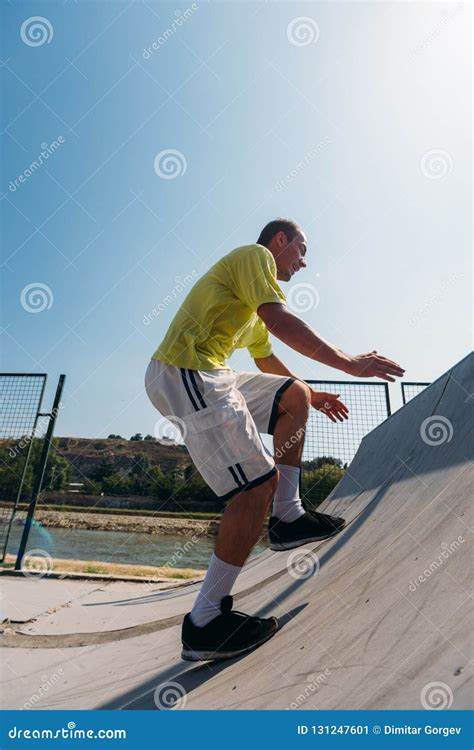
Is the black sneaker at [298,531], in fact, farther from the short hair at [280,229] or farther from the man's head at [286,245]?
the short hair at [280,229]

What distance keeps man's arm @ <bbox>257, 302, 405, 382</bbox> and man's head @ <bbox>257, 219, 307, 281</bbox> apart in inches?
A: 23.2

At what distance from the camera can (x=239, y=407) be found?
197 cm

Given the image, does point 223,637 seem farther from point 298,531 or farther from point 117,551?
point 117,551

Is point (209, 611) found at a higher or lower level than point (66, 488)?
higher

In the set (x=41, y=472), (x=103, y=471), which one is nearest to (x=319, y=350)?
(x=41, y=472)

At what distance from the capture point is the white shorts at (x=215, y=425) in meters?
1.87

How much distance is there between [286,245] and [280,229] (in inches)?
4.1

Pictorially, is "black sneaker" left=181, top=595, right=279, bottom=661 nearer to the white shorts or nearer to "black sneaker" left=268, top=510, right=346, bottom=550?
"black sneaker" left=268, top=510, right=346, bottom=550

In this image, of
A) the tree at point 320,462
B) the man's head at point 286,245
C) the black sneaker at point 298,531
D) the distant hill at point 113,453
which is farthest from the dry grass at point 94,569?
the distant hill at point 113,453

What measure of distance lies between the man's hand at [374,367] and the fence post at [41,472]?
624 centimetres

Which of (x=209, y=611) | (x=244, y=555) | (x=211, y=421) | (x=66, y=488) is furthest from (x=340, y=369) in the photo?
(x=66, y=488)
